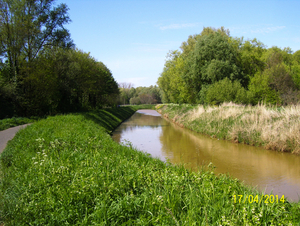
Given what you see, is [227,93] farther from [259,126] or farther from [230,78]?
[259,126]

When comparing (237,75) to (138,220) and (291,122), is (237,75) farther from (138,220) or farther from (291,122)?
(138,220)

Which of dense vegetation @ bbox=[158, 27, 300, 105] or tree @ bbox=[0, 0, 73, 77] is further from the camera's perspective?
dense vegetation @ bbox=[158, 27, 300, 105]

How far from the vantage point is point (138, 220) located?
3551 mm

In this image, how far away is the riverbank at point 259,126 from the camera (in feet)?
38.9

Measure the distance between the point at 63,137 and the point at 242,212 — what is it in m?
6.61

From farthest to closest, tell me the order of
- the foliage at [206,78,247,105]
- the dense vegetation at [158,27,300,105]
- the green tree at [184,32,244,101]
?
the green tree at [184,32,244,101] < the dense vegetation at [158,27,300,105] < the foliage at [206,78,247,105]

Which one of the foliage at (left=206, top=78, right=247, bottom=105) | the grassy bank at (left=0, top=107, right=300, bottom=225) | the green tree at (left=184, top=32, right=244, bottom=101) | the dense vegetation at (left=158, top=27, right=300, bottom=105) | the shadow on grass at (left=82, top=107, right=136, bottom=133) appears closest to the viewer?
the grassy bank at (left=0, top=107, right=300, bottom=225)

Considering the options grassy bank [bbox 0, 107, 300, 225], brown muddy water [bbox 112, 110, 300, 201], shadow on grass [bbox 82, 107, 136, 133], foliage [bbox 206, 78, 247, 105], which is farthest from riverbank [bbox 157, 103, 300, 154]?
grassy bank [bbox 0, 107, 300, 225]

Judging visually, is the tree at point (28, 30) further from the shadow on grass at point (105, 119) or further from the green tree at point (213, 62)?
the green tree at point (213, 62)

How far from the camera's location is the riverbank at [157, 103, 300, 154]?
11867 mm

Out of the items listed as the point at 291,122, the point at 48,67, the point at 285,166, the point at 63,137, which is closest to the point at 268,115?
the point at 291,122

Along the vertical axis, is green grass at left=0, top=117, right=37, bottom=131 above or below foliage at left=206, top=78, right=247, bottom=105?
below

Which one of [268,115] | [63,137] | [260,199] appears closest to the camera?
[260,199]

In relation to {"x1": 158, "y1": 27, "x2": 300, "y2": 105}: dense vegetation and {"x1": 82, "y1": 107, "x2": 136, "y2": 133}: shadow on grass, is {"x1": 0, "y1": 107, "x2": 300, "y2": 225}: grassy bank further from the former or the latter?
{"x1": 158, "y1": 27, "x2": 300, "y2": 105}: dense vegetation
